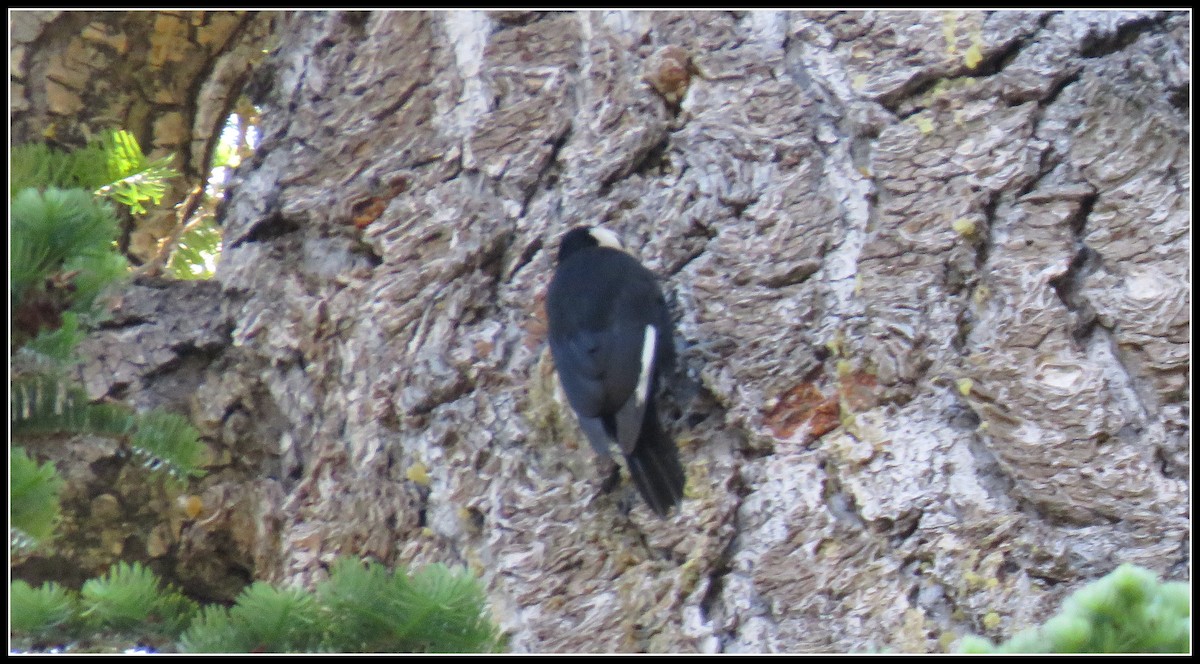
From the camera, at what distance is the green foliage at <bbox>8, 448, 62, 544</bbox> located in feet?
4.14

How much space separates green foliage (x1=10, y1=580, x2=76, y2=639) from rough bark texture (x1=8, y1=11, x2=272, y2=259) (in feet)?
8.26

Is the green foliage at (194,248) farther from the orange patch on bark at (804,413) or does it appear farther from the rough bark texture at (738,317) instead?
the orange patch on bark at (804,413)

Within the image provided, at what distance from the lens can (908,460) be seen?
8.09ft

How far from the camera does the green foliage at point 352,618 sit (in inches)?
48.9

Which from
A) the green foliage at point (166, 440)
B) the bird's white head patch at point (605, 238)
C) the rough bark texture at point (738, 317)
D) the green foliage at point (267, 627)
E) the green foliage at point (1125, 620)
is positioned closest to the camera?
the green foliage at point (1125, 620)

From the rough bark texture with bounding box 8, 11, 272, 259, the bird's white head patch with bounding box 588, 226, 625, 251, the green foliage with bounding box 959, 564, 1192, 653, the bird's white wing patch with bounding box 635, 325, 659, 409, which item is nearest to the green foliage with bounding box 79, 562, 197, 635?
the green foliage with bounding box 959, 564, 1192, 653

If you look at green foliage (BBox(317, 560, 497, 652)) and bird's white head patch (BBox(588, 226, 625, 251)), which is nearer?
green foliage (BBox(317, 560, 497, 652))

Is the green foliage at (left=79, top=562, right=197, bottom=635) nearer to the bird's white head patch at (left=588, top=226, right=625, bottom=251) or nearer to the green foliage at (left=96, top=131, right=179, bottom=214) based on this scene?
the green foliage at (left=96, top=131, right=179, bottom=214)

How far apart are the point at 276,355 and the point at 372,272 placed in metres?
0.33

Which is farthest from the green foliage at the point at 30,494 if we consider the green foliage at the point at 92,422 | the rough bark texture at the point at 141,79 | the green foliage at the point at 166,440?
the rough bark texture at the point at 141,79

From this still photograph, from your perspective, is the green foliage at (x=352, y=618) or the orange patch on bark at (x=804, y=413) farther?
the orange patch on bark at (x=804, y=413)

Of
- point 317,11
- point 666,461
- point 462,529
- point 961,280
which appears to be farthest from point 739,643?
point 317,11

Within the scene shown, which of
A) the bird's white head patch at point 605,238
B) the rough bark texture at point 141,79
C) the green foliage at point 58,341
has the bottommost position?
A: the green foliage at point 58,341

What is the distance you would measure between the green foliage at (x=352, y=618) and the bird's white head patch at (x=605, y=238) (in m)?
1.65
